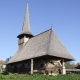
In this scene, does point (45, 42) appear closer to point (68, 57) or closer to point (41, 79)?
point (68, 57)

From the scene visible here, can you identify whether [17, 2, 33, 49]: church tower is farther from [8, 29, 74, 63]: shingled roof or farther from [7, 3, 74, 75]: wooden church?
[8, 29, 74, 63]: shingled roof

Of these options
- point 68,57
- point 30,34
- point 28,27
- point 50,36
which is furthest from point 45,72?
point 28,27

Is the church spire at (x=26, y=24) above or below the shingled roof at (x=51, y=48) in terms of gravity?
above

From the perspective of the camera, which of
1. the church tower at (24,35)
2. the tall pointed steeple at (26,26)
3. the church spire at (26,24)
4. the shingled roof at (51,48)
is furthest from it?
the church spire at (26,24)

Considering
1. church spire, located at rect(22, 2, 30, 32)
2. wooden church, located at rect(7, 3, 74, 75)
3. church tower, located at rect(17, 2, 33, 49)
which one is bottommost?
wooden church, located at rect(7, 3, 74, 75)

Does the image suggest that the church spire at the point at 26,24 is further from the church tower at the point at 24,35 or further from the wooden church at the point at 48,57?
the wooden church at the point at 48,57

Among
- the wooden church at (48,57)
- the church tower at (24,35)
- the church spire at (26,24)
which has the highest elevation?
the church spire at (26,24)

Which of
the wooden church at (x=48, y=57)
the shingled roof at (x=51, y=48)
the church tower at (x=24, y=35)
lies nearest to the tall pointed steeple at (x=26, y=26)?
the church tower at (x=24, y=35)

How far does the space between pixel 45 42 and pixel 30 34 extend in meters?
8.72

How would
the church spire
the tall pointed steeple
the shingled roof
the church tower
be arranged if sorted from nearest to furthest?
the shingled roof → the church tower → the tall pointed steeple → the church spire

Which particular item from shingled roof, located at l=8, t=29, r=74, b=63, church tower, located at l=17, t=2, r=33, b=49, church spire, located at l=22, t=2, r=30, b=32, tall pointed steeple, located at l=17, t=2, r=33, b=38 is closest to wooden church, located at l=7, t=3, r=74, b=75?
shingled roof, located at l=8, t=29, r=74, b=63

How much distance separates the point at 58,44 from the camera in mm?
25344

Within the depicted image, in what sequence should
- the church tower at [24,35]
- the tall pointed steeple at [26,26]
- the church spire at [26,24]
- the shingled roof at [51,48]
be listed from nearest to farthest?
the shingled roof at [51,48] < the church tower at [24,35] < the tall pointed steeple at [26,26] < the church spire at [26,24]

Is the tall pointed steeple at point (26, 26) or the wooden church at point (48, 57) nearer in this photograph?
the wooden church at point (48, 57)
